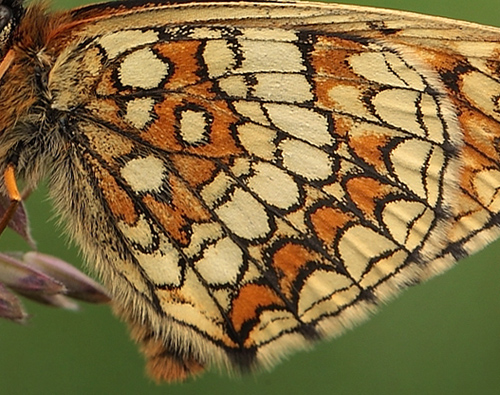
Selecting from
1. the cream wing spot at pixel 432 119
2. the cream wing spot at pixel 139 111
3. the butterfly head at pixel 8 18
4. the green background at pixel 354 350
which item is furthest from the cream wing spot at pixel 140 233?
the green background at pixel 354 350

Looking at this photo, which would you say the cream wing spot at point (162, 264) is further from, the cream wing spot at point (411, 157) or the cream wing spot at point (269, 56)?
the cream wing spot at point (411, 157)

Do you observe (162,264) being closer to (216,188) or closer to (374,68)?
(216,188)

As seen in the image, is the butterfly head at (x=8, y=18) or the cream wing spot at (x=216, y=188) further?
the cream wing spot at (x=216, y=188)

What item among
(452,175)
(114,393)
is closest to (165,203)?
(452,175)

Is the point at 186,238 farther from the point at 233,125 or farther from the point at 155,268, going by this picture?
the point at 233,125

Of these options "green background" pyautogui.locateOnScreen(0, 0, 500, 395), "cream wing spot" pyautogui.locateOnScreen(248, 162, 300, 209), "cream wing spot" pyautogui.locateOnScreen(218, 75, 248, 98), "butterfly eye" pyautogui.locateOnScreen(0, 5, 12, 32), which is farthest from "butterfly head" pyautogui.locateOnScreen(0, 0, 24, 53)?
"green background" pyautogui.locateOnScreen(0, 0, 500, 395)

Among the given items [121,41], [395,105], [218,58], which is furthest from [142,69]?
[395,105]

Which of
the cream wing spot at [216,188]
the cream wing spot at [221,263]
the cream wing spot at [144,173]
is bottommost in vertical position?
the cream wing spot at [221,263]
